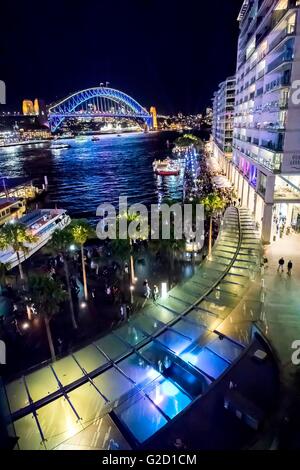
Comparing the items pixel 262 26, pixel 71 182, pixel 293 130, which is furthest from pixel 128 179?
pixel 293 130

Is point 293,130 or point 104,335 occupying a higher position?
point 293,130

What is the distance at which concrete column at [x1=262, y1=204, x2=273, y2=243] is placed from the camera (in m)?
34.2

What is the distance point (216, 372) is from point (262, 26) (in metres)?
45.5

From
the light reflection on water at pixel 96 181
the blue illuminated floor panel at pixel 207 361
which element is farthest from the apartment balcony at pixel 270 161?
the light reflection on water at pixel 96 181

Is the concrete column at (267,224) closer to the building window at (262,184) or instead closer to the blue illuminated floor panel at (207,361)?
the building window at (262,184)

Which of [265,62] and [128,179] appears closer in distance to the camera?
[265,62]

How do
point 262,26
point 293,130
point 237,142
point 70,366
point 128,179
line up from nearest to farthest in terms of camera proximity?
point 70,366 < point 293,130 < point 262,26 < point 237,142 < point 128,179

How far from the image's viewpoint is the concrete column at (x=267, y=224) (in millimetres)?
34250

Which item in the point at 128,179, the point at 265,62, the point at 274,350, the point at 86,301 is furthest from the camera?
the point at 128,179

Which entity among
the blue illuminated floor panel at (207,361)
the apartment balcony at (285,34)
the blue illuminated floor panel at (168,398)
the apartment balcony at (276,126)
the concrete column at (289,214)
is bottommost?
the blue illuminated floor panel at (168,398)

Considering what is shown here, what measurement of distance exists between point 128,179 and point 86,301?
3103 inches

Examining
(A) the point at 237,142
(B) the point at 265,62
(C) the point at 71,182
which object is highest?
(B) the point at 265,62

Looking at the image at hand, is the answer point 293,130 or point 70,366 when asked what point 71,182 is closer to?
point 293,130

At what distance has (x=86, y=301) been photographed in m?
27.0
